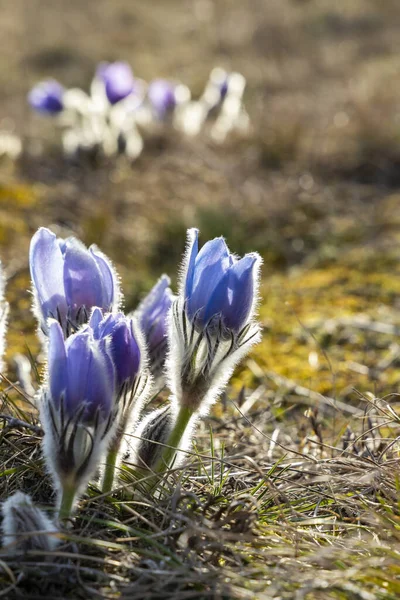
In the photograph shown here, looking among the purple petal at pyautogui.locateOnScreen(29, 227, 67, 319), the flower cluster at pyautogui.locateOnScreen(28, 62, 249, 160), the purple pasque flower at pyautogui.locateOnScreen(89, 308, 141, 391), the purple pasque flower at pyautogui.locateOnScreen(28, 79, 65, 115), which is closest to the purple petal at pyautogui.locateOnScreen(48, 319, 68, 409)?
the purple pasque flower at pyautogui.locateOnScreen(89, 308, 141, 391)

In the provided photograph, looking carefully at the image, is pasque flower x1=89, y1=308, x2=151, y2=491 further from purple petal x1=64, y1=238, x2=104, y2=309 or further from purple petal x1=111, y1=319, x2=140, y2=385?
purple petal x1=64, y1=238, x2=104, y2=309

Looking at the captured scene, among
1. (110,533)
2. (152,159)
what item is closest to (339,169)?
(152,159)

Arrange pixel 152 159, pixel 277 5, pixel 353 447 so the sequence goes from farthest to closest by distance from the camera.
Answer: pixel 277 5
pixel 152 159
pixel 353 447

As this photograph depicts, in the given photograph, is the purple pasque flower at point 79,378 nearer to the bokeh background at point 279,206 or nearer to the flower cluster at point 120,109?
the bokeh background at point 279,206

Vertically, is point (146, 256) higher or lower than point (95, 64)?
lower

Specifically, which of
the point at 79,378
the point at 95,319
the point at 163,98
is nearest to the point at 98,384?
the point at 79,378

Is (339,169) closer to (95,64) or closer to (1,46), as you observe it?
(95,64)
